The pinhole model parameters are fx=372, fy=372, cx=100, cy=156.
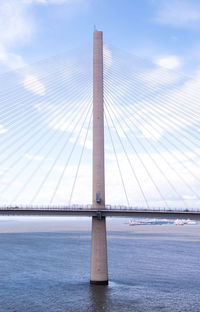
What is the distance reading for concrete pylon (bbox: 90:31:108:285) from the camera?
1479 inches

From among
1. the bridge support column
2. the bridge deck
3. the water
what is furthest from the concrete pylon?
the water

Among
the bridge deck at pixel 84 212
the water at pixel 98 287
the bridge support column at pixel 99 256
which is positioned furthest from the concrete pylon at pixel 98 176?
the water at pixel 98 287

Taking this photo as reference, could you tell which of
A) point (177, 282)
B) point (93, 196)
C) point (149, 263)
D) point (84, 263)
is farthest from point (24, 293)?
point (149, 263)

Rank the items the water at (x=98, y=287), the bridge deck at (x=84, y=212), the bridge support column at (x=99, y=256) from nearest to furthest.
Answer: the water at (x=98, y=287) < the bridge deck at (x=84, y=212) < the bridge support column at (x=99, y=256)

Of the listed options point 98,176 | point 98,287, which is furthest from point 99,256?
point 98,176

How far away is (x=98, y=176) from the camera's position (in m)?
39.7

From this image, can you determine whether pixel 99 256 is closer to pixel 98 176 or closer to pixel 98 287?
pixel 98 287

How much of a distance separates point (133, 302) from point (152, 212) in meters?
9.11

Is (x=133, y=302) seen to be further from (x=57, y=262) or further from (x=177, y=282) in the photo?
(x=57, y=262)

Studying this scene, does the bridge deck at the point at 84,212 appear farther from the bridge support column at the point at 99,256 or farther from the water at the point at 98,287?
the water at the point at 98,287

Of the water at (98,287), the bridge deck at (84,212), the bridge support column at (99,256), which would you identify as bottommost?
the water at (98,287)

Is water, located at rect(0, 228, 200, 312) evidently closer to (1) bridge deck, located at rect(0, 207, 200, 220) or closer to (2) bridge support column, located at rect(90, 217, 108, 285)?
(2) bridge support column, located at rect(90, 217, 108, 285)

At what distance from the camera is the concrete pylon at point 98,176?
123 ft

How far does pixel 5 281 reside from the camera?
37.8 metres
